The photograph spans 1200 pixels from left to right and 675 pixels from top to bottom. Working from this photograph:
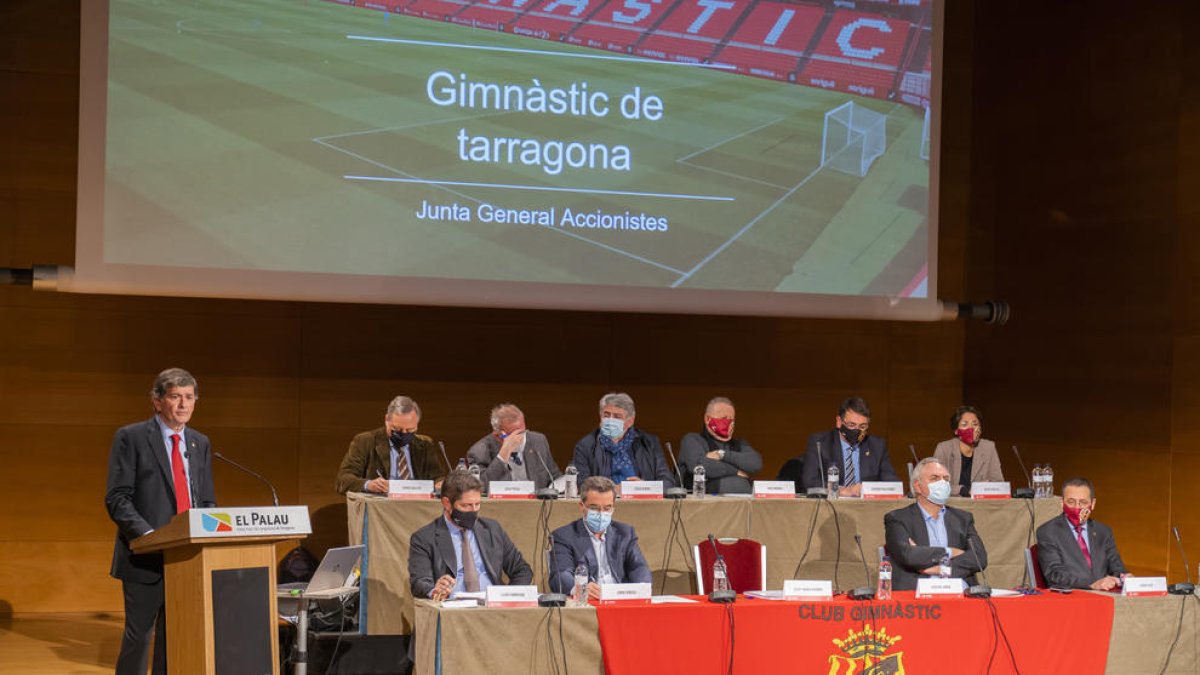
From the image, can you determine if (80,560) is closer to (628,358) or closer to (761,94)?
(628,358)

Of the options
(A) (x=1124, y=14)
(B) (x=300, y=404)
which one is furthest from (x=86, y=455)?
(A) (x=1124, y=14)

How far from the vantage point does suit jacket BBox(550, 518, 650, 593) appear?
16.2ft

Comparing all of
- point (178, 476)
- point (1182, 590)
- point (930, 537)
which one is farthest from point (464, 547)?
point (1182, 590)

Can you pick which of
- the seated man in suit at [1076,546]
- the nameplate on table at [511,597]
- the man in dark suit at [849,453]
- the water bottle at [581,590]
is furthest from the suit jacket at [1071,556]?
the nameplate on table at [511,597]

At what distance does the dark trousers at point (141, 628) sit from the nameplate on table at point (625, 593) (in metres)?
1.42

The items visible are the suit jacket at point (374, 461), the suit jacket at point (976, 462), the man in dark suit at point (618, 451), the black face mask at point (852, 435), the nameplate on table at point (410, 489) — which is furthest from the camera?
the suit jacket at point (976, 462)

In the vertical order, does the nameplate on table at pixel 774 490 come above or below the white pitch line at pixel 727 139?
below

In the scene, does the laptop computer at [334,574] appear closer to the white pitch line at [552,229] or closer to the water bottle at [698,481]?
the water bottle at [698,481]

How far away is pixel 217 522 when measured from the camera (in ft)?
12.3

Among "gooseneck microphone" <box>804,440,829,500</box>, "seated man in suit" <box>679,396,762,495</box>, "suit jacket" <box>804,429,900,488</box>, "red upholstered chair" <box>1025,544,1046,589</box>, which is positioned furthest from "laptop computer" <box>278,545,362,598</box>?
"red upholstered chair" <box>1025,544,1046,589</box>

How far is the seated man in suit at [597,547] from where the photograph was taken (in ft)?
16.4

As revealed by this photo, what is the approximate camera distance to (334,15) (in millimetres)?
6855

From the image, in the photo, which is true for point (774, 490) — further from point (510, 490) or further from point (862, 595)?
point (862, 595)

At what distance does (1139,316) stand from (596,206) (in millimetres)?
3311
